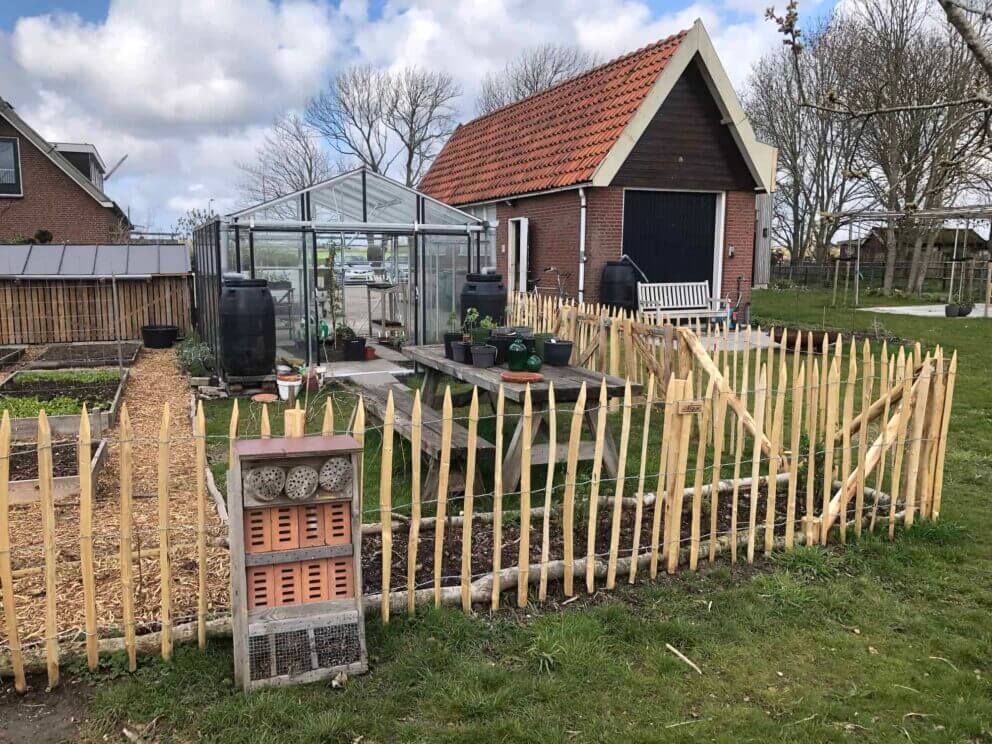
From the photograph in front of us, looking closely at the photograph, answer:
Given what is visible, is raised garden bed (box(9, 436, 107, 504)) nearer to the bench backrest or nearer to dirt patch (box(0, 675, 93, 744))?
dirt patch (box(0, 675, 93, 744))

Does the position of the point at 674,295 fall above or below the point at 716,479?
above

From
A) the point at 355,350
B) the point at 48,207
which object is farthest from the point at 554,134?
the point at 48,207

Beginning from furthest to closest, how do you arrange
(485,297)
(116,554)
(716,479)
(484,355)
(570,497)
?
(485,297) < (484,355) < (116,554) < (716,479) < (570,497)

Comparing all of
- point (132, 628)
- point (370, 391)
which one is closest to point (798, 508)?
point (370, 391)

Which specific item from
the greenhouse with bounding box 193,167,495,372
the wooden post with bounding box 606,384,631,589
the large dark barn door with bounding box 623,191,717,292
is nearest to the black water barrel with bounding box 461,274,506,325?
the greenhouse with bounding box 193,167,495,372

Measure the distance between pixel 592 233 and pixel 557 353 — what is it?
30.7 feet

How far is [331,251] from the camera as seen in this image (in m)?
12.9

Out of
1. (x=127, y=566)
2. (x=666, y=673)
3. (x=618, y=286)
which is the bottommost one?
(x=666, y=673)

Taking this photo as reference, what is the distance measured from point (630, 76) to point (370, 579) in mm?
14613

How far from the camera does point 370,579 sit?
4.32 meters

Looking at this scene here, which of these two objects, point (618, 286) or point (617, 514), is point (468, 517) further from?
point (618, 286)

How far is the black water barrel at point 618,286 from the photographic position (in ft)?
51.7

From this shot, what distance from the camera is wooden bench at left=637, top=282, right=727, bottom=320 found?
53.2 ft

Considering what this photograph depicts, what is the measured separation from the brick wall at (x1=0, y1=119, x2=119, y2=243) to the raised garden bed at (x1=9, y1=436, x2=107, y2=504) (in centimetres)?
2087
